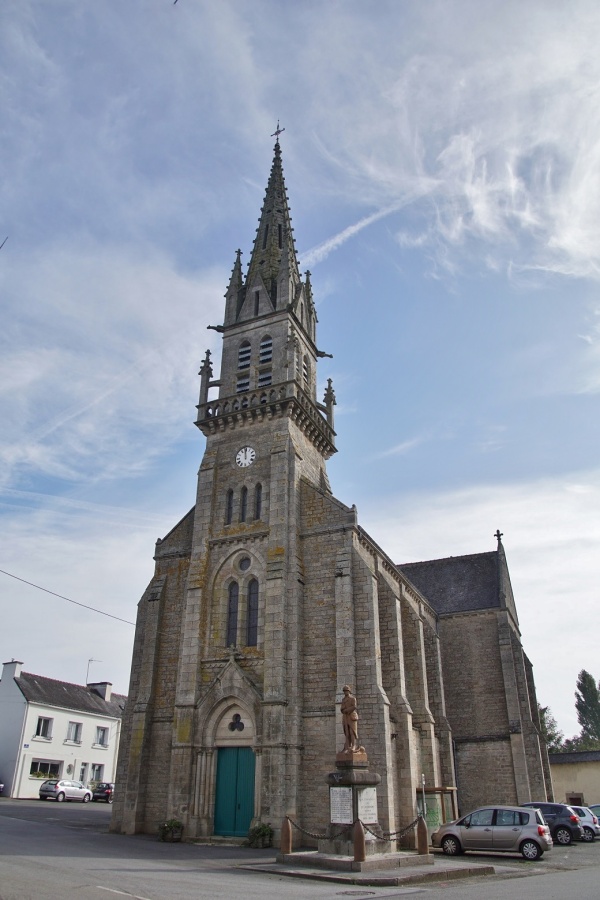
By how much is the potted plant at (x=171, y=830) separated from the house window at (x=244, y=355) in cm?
1728

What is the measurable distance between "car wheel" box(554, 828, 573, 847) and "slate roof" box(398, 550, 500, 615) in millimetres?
11891

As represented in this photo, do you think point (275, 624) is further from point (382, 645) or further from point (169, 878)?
point (169, 878)

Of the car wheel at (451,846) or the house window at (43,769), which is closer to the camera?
the car wheel at (451,846)

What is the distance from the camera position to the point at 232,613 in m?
23.5

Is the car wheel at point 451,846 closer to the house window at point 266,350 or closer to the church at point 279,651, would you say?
the church at point 279,651

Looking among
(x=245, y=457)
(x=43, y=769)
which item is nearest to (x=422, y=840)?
(x=245, y=457)

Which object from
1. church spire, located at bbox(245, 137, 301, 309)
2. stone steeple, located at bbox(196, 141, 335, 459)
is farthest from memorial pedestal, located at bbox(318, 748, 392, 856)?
church spire, located at bbox(245, 137, 301, 309)

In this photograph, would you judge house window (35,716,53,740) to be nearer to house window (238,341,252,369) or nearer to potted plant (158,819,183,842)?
potted plant (158,819,183,842)

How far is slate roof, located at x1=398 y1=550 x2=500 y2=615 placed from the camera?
34344mm

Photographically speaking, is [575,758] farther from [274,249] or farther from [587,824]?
[274,249]

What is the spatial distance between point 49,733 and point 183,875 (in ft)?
105

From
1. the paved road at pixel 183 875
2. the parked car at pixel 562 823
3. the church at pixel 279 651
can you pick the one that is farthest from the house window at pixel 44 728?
the parked car at pixel 562 823

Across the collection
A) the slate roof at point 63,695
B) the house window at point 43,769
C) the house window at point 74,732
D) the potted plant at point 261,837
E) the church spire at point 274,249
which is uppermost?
the church spire at point 274,249

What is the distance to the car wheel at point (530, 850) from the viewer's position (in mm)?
17438
